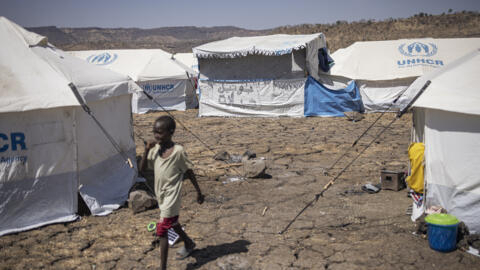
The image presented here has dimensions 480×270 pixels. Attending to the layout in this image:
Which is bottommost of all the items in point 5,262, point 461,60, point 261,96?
point 5,262

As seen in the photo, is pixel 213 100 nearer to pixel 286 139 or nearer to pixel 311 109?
pixel 311 109

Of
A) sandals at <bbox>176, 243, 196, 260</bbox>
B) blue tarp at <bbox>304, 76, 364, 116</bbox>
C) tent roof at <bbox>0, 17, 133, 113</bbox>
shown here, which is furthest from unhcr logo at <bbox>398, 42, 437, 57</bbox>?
sandals at <bbox>176, 243, 196, 260</bbox>

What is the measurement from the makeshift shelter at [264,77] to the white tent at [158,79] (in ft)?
7.07

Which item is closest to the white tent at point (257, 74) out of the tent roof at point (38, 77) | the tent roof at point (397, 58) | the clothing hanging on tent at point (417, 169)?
the tent roof at point (397, 58)

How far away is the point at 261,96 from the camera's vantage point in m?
13.8

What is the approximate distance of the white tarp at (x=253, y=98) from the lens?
44.5 ft

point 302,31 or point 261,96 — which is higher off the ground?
point 302,31

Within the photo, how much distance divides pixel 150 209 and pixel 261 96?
905cm

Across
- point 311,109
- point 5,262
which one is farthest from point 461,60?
point 311,109

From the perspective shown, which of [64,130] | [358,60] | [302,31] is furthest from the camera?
[302,31]

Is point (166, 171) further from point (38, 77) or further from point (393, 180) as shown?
point (393, 180)

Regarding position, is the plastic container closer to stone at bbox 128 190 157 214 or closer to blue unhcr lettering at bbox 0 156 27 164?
stone at bbox 128 190 157 214

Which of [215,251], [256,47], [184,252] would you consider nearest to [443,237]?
[215,251]

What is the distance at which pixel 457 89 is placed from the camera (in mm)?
4484
